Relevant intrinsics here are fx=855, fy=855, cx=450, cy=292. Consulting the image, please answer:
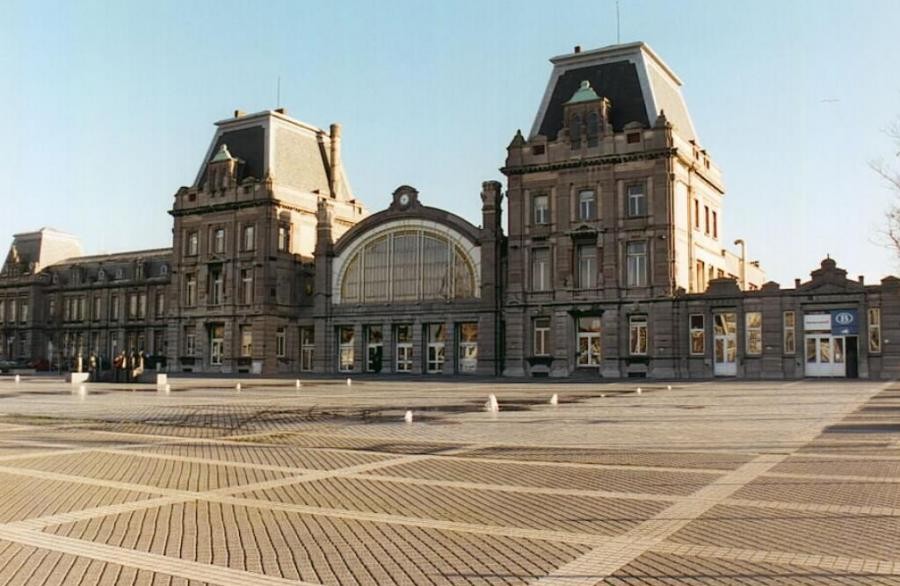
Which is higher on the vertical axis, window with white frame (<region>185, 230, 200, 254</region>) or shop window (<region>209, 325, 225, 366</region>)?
window with white frame (<region>185, 230, 200, 254</region>)

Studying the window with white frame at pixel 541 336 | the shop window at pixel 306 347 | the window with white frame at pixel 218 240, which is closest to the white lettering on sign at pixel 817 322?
the window with white frame at pixel 541 336

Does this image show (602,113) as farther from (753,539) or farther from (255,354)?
(753,539)

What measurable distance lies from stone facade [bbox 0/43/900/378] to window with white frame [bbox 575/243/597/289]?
0.51 feet

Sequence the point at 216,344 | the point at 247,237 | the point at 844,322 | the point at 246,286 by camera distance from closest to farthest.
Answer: the point at 844,322
the point at 246,286
the point at 247,237
the point at 216,344

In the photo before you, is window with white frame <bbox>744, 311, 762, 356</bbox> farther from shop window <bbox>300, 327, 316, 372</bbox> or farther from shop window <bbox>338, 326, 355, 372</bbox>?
shop window <bbox>300, 327, 316, 372</bbox>

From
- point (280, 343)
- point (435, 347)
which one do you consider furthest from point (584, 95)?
point (280, 343)

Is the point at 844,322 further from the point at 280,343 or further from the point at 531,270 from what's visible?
the point at 280,343

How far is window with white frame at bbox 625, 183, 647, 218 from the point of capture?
2350 inches

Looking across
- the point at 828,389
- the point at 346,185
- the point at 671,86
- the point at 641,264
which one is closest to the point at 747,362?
the point at 641,264

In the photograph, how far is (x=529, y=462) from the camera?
619 inches

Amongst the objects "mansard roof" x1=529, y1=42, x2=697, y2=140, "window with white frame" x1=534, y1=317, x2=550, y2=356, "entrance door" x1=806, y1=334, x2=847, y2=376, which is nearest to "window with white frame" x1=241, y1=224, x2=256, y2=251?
"mansard roof" x1=529, y1=42, x2=697, y2=140

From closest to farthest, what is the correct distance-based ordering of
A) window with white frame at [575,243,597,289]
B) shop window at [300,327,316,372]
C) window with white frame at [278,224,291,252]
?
window with white frame at [575,243,597,289]
window with white frame at [278,224,291,252]
shop window at [300,327,316,372]

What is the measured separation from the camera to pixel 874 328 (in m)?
51.3

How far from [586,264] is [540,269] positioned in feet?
11.3
